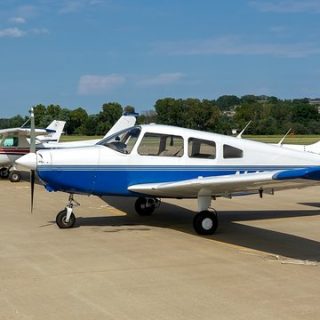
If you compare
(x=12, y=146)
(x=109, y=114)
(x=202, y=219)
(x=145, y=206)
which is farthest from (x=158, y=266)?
(x=109, y=114)

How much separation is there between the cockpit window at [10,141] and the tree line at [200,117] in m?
49.9

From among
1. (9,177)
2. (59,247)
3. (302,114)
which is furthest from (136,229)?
(302,114)

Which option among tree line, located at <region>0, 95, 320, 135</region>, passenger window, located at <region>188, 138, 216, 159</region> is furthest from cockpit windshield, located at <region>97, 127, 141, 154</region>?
tree line, located at <region>0, 95, 320, 135</region>

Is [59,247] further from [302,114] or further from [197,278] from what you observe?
[302,114]

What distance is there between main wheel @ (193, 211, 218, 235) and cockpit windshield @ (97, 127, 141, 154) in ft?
5.64

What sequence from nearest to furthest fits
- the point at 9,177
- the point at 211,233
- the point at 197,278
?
the point at 197,278
the point at 211,233
the point at 9,177

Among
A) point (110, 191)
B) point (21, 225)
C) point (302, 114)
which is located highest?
point (302, 114)

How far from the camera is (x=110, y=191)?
9438 millimetres

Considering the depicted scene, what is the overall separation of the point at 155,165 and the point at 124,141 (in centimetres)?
71

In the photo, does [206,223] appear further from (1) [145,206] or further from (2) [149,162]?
(1) [145,206]

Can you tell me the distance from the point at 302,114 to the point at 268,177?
4406 inches

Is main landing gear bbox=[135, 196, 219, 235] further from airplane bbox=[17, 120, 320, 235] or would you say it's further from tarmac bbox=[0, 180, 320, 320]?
tarmac bbox=[0, 180, 320, 320]

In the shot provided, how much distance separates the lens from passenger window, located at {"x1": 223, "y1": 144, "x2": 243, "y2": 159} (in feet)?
32.4

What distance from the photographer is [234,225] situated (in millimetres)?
10312
